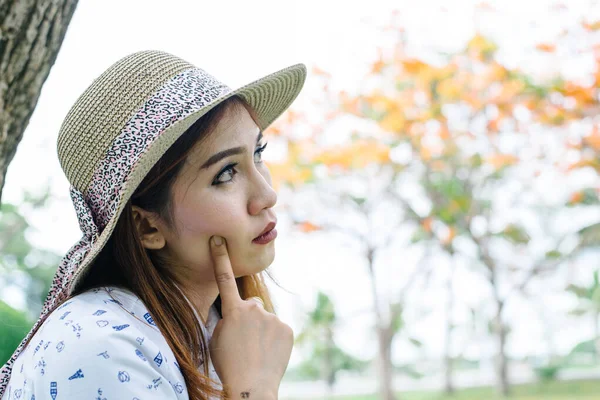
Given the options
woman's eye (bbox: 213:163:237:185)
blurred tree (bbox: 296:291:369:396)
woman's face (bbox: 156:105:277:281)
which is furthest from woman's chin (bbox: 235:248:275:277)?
blurred tree (bbox: 296:291:369:396)

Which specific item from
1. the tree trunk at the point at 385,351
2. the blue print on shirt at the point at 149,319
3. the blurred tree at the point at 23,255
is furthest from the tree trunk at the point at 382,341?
the blue print on shirt at the point at 149,319

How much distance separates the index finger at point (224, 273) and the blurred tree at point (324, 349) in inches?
386

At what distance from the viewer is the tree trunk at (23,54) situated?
1300mm

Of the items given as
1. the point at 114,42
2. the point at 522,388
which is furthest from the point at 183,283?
the point at 522,388

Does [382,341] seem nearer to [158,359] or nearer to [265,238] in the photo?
[265,238]

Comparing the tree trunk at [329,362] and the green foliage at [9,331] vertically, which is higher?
the green foliage at [9,331]

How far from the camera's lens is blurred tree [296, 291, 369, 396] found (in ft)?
35.8

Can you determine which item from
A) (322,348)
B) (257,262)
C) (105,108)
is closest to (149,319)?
(257,262)

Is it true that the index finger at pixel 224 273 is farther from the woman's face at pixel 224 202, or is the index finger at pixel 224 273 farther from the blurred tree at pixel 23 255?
the blurred tree at pixel 23 255

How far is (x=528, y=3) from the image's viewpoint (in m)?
7.27

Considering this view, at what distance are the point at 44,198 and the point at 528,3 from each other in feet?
16.7

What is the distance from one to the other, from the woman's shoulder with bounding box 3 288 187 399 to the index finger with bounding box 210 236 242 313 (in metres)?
0.13

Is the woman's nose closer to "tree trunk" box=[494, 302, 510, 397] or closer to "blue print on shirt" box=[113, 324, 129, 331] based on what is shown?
"blue print on shirt" box=[113, 324, 129, 331]

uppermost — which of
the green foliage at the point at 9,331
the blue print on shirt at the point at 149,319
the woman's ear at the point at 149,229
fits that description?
the woman's ear at the point at 149,229
